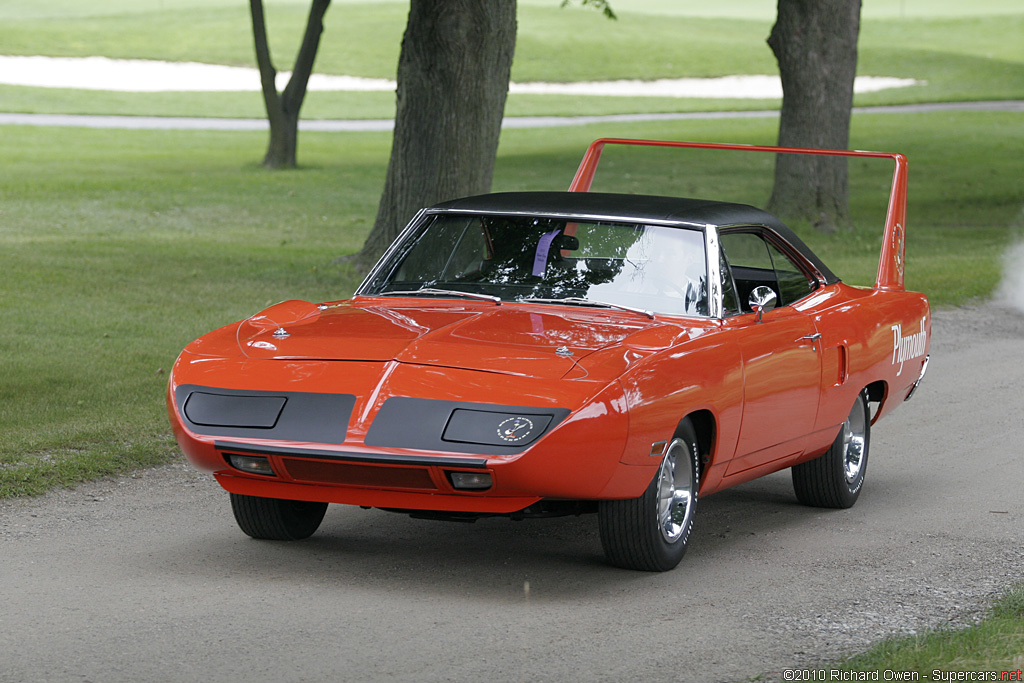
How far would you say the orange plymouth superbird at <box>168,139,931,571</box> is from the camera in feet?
17.1

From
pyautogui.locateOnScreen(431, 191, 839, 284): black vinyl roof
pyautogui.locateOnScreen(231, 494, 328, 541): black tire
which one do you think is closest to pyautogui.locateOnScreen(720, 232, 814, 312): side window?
pyautogui.locateOnScreen(431, 191, 839, 284): black vinyl roof

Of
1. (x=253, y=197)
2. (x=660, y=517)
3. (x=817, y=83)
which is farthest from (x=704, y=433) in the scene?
(x=253, y=197)

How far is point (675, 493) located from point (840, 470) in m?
1.64

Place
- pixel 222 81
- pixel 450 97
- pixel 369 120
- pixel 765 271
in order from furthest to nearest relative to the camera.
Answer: pixel 222 81, pixel 369 120, pixel 450 97, pixel 765 271

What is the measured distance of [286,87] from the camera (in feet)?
98.1

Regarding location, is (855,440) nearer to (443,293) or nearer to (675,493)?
(675,493)

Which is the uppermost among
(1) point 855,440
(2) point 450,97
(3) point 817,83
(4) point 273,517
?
(3) point 817,83

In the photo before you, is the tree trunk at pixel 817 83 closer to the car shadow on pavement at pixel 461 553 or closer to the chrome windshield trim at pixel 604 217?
the car shadow on pavement at pixel 461 553

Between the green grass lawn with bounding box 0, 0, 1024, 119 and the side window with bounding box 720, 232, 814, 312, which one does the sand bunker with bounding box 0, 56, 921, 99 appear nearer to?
the green grass lawn with bounding box 0, 0, 1024, 119

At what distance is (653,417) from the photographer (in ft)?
17.9

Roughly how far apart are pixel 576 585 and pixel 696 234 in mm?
1798

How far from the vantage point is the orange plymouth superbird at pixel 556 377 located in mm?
5227

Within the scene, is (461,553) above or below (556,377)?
below

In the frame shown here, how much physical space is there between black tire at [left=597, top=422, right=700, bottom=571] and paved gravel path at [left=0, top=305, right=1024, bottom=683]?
10cm
